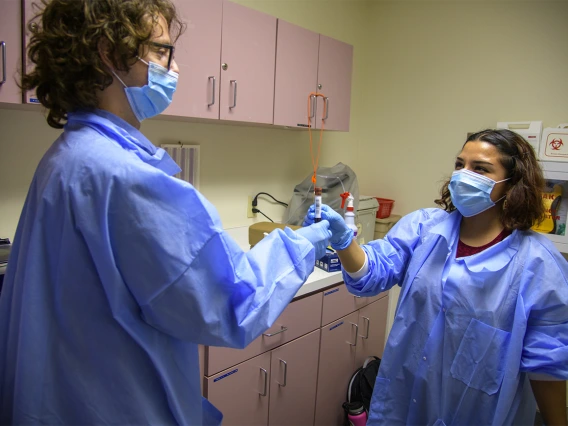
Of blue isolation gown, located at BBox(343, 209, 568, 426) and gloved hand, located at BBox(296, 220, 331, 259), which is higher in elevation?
gloved hand, located at BBox(296, 220, 331, 259)

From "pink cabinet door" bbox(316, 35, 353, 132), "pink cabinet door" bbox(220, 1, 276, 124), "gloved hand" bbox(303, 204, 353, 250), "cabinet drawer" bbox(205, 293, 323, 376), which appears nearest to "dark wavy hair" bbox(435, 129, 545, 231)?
"gloved hand" bbox(303, 204, 353, 250)

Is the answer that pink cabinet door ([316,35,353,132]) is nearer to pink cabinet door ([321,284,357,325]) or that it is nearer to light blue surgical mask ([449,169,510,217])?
pink cabinet door ([321,284,357,325])

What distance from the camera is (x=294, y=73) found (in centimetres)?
219

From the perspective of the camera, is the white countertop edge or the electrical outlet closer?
the white countertop edge

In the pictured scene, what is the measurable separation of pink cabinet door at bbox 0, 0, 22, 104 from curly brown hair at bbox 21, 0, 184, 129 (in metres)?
0.64

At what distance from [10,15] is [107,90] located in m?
0.80

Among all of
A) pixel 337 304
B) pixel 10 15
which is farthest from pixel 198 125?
pixel 337 304

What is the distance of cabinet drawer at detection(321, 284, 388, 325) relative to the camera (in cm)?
204

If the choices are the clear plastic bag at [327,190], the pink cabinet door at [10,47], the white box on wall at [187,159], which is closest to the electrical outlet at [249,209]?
the clear plastic bag at [327,190]

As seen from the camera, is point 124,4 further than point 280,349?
No

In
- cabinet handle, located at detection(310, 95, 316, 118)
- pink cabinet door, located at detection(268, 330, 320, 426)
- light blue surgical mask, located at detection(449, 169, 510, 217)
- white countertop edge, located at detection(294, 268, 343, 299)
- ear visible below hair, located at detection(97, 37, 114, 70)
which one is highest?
cabinet handle, located at detection(310, 95, 316, 118)

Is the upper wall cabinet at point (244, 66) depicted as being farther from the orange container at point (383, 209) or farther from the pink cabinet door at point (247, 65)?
the orange container at point (383, 209)

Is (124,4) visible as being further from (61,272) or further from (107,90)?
(61,272)

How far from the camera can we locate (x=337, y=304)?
2.12m
